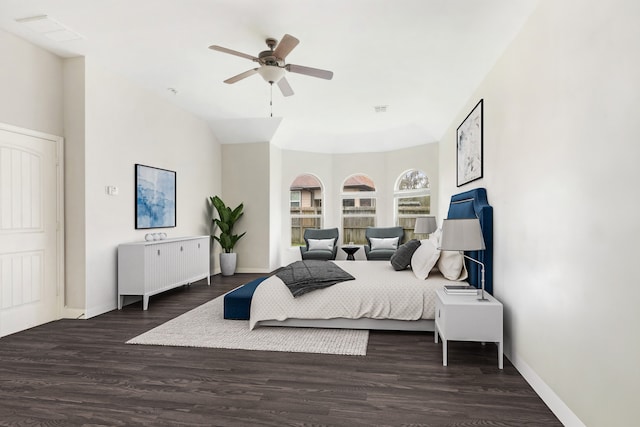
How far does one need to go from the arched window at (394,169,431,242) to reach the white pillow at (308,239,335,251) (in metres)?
1.64

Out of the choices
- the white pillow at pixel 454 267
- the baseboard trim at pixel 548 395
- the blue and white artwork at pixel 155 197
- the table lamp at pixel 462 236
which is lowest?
the baseboard trim at pixel 548 395

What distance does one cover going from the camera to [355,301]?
143 inches

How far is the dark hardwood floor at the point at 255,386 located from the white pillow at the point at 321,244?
420 centimetres

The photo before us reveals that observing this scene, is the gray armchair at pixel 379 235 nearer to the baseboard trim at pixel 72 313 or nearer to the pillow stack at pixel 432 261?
the pillow stack at pixel 432 261

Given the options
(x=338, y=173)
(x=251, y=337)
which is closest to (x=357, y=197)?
(x=338, y=173)

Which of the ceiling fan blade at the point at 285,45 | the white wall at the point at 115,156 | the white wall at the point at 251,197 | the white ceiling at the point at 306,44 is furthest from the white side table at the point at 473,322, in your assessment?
the white wall at the point at 251,197

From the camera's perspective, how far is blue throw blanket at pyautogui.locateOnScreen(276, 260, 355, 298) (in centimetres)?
373

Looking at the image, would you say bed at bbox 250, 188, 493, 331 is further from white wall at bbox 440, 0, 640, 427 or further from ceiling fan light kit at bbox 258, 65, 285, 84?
ceiling fan light kit at bbox 258, 65, 285, 84

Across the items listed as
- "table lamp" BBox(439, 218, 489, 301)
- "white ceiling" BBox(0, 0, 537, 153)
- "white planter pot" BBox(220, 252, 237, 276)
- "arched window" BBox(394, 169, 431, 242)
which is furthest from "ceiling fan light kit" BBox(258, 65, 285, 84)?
"arched window" BBox(394, 169, 431, 242)

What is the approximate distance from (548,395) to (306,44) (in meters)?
3.49

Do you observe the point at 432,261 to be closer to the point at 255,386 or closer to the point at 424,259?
the point at 424,259

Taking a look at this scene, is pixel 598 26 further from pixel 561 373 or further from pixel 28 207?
pixel 28 207

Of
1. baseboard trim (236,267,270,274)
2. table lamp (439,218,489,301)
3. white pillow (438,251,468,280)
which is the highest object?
table lamp (439,218,489,301)

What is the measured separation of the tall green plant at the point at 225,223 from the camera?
6.98 metres
